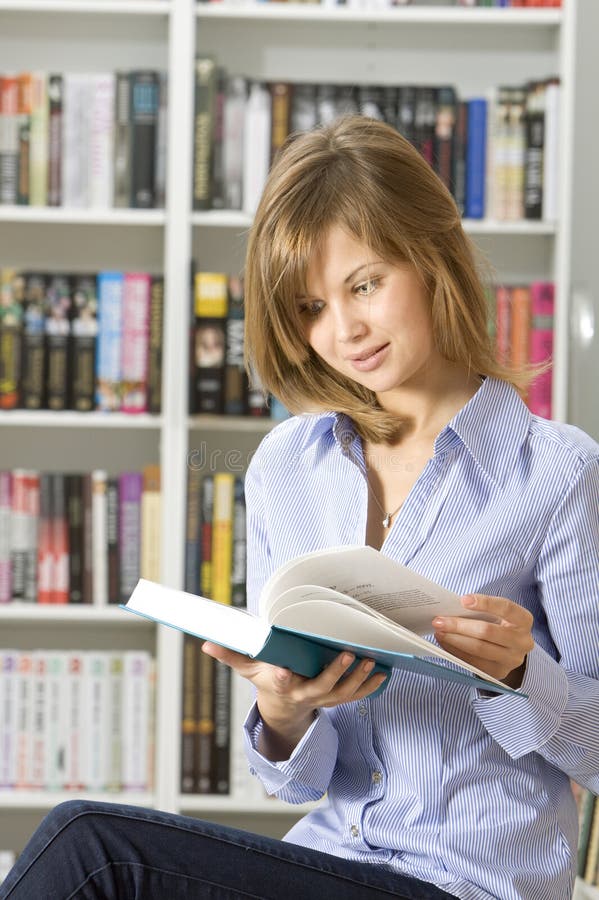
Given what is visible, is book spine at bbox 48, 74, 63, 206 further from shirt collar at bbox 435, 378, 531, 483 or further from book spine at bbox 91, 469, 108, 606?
shirt collar at bbox 435, 378, 531, 483

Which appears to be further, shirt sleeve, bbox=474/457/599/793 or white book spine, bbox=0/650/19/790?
white book spine, bbox=0/650/19/790

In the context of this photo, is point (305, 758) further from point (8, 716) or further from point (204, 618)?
point (8, 716)

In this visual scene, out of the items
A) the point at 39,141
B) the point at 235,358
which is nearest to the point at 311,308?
the point at 235,358

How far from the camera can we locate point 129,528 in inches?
79.0

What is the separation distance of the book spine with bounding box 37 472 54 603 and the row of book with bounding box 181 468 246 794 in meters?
0.26

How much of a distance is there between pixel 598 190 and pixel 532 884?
58.4 inches

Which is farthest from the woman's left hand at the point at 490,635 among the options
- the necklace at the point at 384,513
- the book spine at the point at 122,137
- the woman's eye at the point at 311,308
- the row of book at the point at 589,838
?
the book spine at the point at 122,137

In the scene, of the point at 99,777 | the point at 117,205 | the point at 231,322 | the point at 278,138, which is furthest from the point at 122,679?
the point at 278,138

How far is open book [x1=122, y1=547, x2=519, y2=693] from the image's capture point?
0.73m

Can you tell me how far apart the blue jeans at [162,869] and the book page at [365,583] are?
244 millimetres

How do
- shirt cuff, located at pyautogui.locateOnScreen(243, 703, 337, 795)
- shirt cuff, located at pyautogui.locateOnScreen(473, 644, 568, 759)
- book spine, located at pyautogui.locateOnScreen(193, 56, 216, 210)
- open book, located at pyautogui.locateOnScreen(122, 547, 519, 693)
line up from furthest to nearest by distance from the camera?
1. book spine, located at pyautogui.locateOnScreen(193, 56, 216, 210)
2. shirt cuff, located at pyautogui.locateOnScreen(243, 703, 337, 795)
3. shirt cuff, located at pyautogui.locateOnScreen(473, 644, 568, 759)
4. open book, located at pyautogui.locateOnScreen(122, 547, 519, 693)

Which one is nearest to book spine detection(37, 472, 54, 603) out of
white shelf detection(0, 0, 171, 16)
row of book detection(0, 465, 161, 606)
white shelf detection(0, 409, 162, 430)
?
row of book detection(0, 465, 161, 606)

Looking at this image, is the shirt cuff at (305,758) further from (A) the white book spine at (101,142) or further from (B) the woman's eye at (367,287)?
(A) the white book spine at (101,142)

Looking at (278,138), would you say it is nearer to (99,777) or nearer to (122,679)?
(122,679)
